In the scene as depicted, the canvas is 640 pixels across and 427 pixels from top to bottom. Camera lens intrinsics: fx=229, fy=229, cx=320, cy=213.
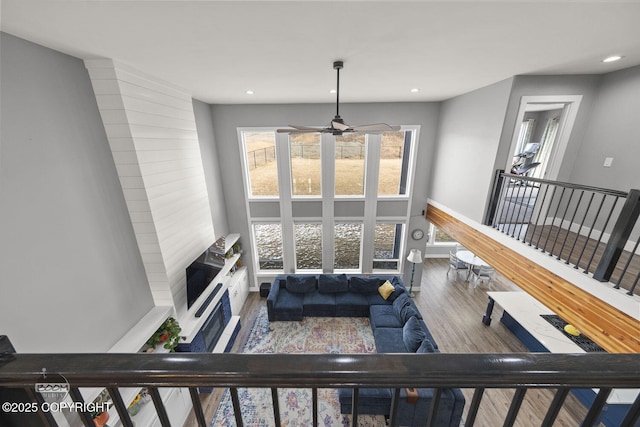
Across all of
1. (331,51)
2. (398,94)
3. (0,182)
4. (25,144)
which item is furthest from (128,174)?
(398,94)

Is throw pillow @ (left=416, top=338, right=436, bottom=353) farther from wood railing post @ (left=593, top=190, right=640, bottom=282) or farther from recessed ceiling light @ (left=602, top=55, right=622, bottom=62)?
recessed ceiling light @ (left=602, top=55, right=622, bottom=62)

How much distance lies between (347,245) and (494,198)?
11.3 ft

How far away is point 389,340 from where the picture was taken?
418cm

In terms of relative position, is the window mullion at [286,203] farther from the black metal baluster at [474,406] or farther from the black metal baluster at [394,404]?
the black metal baluster at [474,406]

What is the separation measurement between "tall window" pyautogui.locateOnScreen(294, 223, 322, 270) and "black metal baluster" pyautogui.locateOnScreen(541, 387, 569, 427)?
5.26m

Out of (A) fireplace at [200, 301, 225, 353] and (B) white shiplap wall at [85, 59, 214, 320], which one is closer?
(B) white shiplap wall at [85, 59, 214, 320]

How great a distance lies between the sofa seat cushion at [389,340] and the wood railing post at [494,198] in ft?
8.24

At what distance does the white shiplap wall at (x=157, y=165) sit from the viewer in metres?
2.45

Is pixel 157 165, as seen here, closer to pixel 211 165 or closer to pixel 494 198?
pixel 211 165

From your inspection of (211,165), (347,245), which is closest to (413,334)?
(347,245)

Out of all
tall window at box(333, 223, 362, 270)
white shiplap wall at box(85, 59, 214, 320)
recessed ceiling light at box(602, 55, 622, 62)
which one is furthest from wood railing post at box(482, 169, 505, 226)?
white shiplap wall at box(85, 59, 214, 320)

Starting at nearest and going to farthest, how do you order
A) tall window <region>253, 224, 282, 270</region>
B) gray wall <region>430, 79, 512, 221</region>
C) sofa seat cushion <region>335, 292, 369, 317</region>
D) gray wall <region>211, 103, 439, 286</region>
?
1. gray wall <region>430, 79, 512, 221</region>
2. gray wall <region>211, 103, 439, 286</region>
3. sofa seat cushion <region>335, 292, 369, 317</region>
4. tall window <region>253, 224, 282, 270</region>

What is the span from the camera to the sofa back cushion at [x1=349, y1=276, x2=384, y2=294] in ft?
17.7

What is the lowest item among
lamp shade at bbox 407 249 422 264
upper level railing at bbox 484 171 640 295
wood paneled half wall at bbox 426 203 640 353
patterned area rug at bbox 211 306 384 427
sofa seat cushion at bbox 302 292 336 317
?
patterned area rug at bbox 211 306 384 427
